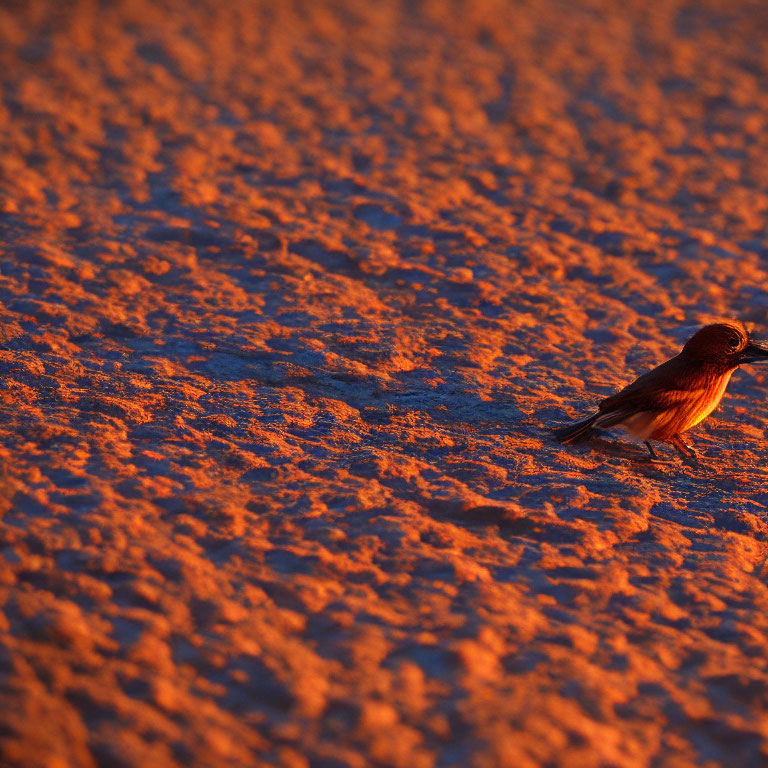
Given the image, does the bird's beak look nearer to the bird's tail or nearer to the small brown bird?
the small brown bird

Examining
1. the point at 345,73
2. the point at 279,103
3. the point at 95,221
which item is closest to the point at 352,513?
the point at 95,221

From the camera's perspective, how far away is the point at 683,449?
4.37m

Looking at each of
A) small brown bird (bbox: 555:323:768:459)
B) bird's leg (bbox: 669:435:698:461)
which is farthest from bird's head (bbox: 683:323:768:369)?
bird's leg (bbox: 669:435:698:461)

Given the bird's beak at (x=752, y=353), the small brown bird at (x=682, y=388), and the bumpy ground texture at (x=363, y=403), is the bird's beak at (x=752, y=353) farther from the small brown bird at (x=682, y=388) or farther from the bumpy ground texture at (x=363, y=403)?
the bumpy ground texture at (x=363, y=403)

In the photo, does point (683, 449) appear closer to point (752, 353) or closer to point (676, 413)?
point (676, 413)

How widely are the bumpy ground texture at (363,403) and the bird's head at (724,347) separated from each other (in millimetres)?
485

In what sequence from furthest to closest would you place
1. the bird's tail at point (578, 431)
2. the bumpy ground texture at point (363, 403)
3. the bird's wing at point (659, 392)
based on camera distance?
the bird's tail at point (578, 431) < the bird's wing at point (659, 392) < the bumpy ground texture at point (363, 403)

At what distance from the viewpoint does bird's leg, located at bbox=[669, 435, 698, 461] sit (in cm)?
434

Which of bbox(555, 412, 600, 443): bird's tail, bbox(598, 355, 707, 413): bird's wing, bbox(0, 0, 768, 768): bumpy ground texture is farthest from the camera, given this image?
bbox(555, 412, 600, 443): bird's tail

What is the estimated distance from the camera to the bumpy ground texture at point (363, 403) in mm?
2801

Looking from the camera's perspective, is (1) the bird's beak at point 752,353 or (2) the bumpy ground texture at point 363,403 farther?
(1) the bird's beak at point 752,353

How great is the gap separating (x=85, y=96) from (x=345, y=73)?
7.48 ft

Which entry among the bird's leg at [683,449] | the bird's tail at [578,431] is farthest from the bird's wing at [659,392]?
the bird's leg at [683,449]

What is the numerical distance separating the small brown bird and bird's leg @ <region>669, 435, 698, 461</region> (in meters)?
0.13
